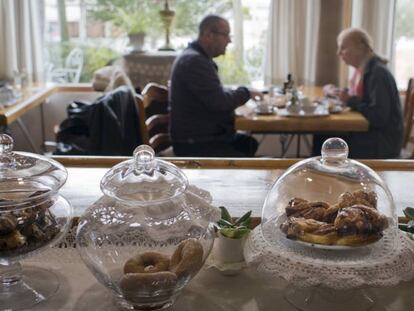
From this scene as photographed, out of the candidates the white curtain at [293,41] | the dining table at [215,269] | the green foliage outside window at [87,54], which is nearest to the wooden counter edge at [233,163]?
the dining table at [215,269]

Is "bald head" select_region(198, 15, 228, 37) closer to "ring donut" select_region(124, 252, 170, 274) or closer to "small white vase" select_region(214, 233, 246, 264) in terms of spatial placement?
"small white vase" select_region(214, 233, 246, 264)

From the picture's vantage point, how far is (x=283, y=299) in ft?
3.43

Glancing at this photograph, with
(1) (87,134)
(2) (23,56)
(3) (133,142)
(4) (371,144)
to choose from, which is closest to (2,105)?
(1) (87,134)

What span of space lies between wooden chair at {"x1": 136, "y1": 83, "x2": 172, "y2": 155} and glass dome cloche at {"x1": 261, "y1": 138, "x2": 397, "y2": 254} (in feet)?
6.51

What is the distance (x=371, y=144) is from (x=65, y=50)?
2.60 m

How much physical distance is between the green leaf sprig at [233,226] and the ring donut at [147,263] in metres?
0.15

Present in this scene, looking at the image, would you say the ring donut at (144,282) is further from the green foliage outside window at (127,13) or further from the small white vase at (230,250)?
the green foliage outside window at (127,13)

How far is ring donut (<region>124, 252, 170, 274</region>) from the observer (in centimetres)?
100

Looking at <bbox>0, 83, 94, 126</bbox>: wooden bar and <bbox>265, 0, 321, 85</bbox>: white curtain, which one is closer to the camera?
<bbox>0, 83, 94, 126</bbox>: wooden bar

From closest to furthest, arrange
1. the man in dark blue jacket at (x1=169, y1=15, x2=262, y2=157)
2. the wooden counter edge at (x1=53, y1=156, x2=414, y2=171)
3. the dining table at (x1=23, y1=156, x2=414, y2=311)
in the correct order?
the dining table at (x1=23, y1=156, x2=414, y2=311) → the wooden counter edge at (x1=53, y1=156, x2=414, y2=171) → the man in dark blue jacket at (x1=169, y1=15, x2=262, y2=157)

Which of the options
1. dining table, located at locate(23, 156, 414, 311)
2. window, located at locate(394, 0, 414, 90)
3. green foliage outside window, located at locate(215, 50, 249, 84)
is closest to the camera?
dining table, located at locate(23, 156, 414, 311)

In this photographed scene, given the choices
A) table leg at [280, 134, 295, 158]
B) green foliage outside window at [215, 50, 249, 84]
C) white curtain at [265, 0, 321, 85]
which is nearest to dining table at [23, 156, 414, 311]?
table leg at [280, 134, 295, 158]

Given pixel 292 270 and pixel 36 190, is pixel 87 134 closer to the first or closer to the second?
pixel 36 190

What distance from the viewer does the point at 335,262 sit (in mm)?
943
